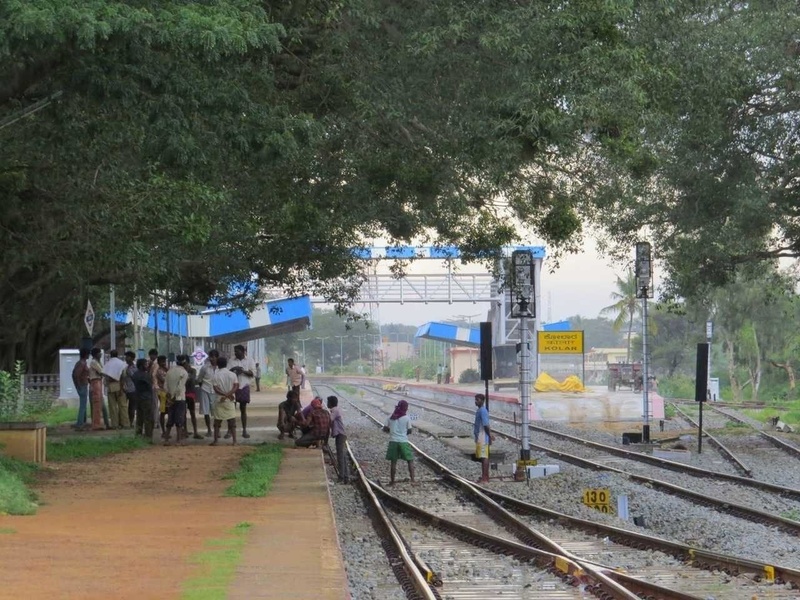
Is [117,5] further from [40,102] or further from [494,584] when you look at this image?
[494,584]

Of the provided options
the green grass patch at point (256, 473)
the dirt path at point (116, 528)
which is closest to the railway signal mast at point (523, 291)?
the green grass patch at point (256, 473)

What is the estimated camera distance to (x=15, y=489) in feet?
44.4

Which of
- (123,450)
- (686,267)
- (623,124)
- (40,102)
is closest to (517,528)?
(623,124)

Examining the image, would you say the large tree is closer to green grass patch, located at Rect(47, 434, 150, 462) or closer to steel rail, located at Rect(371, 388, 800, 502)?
steel rail, located at Rect(371, 388, 800, 502)

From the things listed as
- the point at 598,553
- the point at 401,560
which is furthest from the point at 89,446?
the point at 598,553

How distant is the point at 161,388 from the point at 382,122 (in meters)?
10.8

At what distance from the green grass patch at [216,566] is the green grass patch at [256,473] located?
3.36m

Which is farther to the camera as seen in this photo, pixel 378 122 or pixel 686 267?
pixel 686 267

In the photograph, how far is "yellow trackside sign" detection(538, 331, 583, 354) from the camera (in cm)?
3534

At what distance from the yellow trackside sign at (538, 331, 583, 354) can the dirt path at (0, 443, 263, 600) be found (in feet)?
56.2

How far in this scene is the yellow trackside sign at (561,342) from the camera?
35.3 metres

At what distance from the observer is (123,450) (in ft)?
72.8

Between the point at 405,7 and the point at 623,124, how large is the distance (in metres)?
3.14

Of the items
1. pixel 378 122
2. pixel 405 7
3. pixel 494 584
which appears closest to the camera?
pixel 494 584
